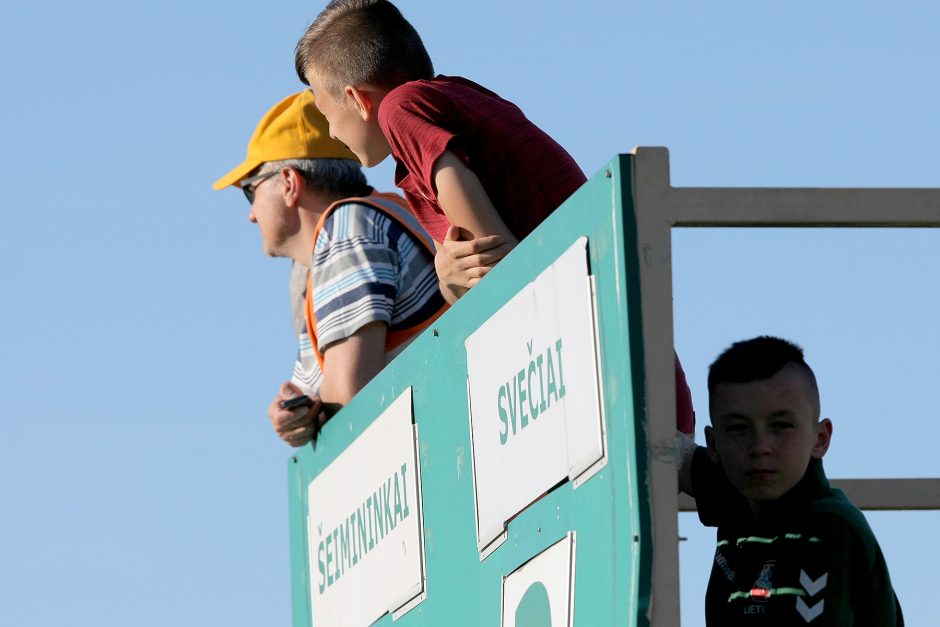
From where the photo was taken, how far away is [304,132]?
5.76 meters

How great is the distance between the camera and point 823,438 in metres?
3.62

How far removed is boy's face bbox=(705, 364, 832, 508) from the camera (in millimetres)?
3557

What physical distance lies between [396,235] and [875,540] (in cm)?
196

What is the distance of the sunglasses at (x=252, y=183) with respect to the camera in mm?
5832

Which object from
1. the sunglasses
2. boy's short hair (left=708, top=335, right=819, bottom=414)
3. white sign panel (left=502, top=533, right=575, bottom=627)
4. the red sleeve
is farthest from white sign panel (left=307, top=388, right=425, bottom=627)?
the sunglasses

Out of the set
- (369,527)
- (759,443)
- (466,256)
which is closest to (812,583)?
(759,443)

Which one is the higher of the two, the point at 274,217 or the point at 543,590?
the point at 274,217

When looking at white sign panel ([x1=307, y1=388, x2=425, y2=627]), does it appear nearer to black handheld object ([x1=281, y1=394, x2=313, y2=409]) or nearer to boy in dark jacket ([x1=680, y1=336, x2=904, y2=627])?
black handheld object ([x1=281, y1=394, x2=313, y2=409])

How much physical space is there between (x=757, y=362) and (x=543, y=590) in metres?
0.57

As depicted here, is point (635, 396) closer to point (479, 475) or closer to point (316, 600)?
point (479, 475)

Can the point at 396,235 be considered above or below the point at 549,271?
above

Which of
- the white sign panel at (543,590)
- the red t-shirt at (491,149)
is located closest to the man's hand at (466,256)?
the red t-shirt at (491,149)

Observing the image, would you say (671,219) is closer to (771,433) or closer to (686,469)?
(771,433)

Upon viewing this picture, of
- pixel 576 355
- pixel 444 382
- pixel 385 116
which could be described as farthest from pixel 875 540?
pixel 385 116
